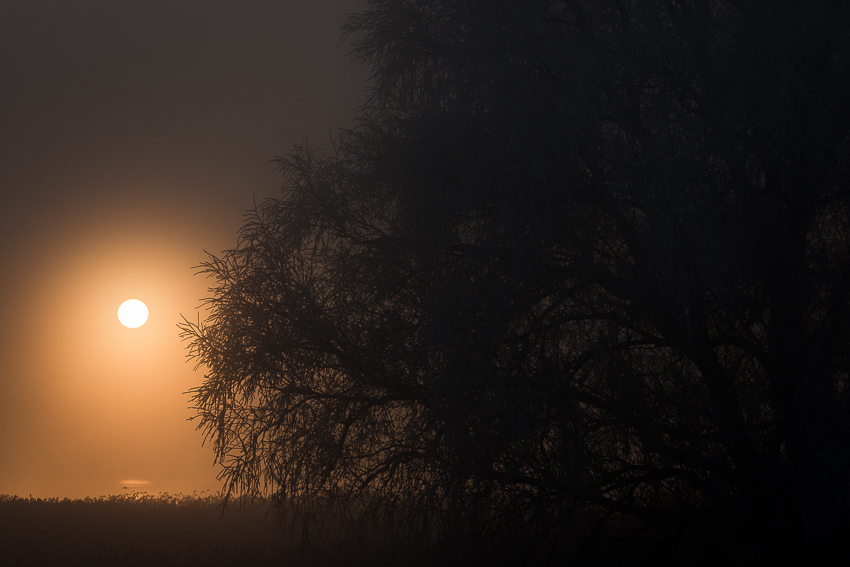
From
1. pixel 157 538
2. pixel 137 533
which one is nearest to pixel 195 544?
pixel 157 538

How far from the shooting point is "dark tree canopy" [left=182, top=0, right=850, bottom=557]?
448cm

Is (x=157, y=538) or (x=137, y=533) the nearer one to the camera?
(x=157, y=538)

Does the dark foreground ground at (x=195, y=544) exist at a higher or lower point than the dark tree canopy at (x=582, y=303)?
lower

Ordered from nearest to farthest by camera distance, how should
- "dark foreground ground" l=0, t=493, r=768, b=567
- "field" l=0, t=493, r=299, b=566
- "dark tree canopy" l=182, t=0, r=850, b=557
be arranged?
"dark tree canopy" l=182, t=0, r=850, b=557 → "dark foreground ground" l=0, t=493, r=768, b=567 → "field" l=0, t=493, r=299, b=566

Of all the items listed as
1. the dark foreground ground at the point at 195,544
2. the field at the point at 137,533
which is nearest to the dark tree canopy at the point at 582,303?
the dark foreground ground at the point at 195,544

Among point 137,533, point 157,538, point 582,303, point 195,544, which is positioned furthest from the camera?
point 137,533

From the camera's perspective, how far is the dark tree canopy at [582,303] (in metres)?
4.48

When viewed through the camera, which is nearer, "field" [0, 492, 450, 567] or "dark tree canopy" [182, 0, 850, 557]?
"dark tree canopy" [182, 0, 850, 557]

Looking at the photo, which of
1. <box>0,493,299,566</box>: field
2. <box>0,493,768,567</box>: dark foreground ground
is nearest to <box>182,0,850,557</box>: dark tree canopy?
<box>0,493,768,567</box>: dark foreground ground

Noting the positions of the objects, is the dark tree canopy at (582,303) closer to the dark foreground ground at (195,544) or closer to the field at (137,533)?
the dark foreground ground at (195,544)

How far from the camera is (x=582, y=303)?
198 inches

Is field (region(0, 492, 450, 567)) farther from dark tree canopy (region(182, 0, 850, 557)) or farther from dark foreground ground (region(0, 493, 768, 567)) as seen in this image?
dark tree canopy (region(182, 0, 850, 557))

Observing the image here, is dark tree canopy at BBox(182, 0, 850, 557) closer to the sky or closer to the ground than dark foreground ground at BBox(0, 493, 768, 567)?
closer to the sky

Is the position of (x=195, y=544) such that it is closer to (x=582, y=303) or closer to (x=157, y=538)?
(x=157, y=538)
